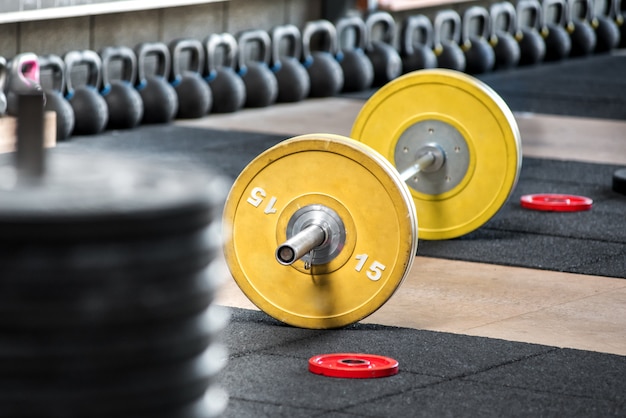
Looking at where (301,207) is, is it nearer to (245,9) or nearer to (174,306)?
(174,306)

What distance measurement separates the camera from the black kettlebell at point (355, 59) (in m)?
10.2

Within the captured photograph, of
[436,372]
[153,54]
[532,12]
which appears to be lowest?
[436,372]

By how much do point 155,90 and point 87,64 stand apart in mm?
512

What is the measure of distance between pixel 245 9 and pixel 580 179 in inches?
153

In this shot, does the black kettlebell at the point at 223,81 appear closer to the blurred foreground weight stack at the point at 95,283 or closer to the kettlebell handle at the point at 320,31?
the kettlebell handle at the point at 320,31

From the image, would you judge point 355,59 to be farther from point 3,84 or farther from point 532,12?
point 532,12

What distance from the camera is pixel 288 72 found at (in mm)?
9500

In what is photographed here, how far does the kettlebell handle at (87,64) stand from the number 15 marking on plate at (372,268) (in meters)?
4.19

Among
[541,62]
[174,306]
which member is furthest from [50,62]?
[541,62]

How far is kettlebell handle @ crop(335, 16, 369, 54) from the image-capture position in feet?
33.9

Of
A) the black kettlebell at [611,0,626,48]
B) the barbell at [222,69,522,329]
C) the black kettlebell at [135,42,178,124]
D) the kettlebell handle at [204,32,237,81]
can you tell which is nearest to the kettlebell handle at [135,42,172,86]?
the black kettlebell at [135,42,178,124]

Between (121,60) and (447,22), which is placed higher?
(447,22)

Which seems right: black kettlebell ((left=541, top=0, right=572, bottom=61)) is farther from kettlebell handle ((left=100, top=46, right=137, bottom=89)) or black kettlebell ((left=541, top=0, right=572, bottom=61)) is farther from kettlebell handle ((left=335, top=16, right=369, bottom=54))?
kettlebell handle ((left=100, top=46, right=137, bottom=89))

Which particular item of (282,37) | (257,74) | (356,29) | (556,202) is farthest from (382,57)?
(556,202)
